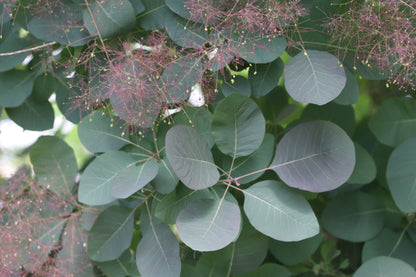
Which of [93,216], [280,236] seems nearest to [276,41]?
[280,236]

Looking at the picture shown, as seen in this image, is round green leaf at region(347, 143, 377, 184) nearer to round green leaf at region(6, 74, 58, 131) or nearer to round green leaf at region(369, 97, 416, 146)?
round green leaf at region(369, 97, 416, 146)

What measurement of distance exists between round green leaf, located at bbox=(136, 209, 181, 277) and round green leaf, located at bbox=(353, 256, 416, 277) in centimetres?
30

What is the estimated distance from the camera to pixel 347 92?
0.68 m

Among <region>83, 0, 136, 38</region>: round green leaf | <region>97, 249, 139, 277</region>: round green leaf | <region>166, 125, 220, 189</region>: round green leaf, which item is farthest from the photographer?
<region>97, 249, 139, 277</region>: round green leaf

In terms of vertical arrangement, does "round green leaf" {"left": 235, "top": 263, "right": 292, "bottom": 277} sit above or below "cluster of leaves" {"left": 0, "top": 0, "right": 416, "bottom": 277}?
below

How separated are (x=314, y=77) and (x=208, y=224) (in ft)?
0.84

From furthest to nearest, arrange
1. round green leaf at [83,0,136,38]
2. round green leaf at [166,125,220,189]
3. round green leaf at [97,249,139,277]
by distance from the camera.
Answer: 1. round green leaf at [97,249,139,277]
2. round green leaf at [83,0,136,38]
3. round green leaf at [166,125,220,189]

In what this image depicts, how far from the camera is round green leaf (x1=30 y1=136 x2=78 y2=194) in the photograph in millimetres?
798

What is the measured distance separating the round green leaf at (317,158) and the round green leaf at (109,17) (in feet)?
1.03

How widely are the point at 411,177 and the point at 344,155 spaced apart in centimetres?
18

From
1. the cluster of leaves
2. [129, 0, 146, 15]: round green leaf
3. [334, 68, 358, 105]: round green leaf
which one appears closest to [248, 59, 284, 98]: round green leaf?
the cluster of leaves

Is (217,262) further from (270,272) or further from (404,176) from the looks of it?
(404,176)

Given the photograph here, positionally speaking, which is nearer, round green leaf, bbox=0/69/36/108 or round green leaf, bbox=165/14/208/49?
round green leaf, bbox=165/14/208/49

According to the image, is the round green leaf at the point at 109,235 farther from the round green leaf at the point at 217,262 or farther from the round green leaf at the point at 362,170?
the round green leaf at the point at 362,170
